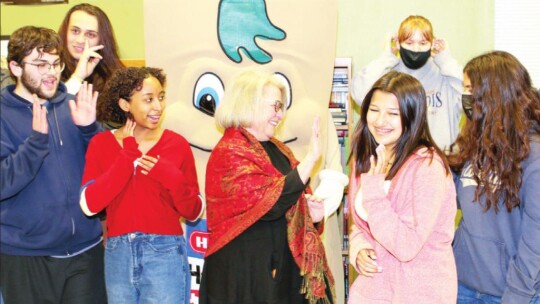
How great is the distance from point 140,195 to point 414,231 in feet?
3.38

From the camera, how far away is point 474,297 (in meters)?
2.01

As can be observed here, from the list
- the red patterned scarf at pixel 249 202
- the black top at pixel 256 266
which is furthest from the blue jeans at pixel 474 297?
the black top at pixel 256 266

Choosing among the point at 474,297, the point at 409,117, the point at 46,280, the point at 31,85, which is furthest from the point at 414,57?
the point at 46,280

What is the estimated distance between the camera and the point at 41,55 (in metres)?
2.12

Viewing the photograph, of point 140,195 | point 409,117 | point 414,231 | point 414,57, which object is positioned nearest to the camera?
point 414,231

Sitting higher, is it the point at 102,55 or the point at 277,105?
the point at 102,55

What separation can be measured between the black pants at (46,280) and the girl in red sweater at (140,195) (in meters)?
0.09

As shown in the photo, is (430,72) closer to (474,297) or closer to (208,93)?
(208,93)

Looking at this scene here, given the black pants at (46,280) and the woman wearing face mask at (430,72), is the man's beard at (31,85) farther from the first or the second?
the woman wearing face mask at (430,72)

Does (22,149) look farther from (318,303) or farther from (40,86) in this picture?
(318,303)

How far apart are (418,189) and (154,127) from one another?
107cm

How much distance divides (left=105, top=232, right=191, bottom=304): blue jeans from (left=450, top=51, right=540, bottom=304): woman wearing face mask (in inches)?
41.4

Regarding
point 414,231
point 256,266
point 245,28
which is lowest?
point 256,266

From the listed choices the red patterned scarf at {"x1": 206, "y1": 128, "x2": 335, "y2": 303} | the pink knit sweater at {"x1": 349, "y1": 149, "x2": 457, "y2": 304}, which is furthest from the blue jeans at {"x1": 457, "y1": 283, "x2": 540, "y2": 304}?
the red patterned scarf at {"x1": 206, "y1": 128, "x2": 335, "y2": 303}
